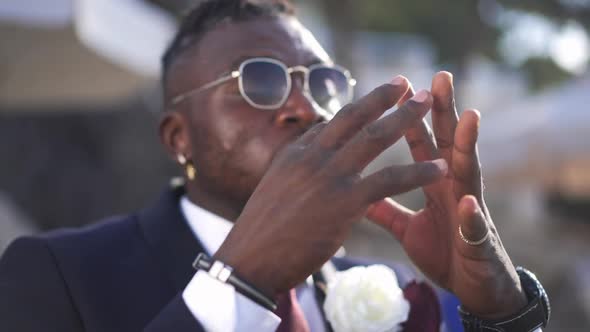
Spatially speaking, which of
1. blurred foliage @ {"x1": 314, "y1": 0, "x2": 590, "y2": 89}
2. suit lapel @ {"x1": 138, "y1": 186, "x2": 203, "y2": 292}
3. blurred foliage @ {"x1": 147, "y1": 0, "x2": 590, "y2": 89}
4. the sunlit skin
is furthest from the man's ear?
blurred foliage @ {"x1": 314, "y1": 0, "x2": 590, "y2": 89}

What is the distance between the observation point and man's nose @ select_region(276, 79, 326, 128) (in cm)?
200

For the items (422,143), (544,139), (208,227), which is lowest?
(544,139)

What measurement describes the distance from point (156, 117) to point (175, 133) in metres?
7.42

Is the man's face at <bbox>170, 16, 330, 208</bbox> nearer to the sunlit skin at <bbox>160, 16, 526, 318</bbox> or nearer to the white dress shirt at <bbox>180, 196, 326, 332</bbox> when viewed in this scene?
the sunlit skin at <bbox>160, 16, 526, 318</bbox>

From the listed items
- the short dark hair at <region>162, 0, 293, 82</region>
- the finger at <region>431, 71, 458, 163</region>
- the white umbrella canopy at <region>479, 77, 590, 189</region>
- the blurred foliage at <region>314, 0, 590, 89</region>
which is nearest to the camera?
the finger at <region>431, 71, 458, 163</region>

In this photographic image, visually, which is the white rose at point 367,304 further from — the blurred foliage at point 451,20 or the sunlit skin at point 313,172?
the blurred foliage at point 451,20

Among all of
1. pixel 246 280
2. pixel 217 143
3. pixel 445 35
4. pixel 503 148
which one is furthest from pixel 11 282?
pixel 445 35

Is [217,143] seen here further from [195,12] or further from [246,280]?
[246,280]

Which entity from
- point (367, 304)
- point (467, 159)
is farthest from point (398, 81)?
point (367, 304)

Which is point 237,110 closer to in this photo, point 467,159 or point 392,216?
point 392,216

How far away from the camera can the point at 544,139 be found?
8320 mm

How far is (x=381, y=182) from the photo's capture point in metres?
1.22

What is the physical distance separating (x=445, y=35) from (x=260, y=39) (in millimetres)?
12937

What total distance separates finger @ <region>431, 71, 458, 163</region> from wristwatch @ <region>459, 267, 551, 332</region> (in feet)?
1.41
